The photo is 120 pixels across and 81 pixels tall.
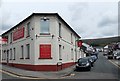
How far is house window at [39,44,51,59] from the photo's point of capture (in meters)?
28.3

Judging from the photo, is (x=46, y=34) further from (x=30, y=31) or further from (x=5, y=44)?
(x=5, y=44)

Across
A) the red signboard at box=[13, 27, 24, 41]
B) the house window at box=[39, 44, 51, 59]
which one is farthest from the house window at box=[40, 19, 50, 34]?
the red signboard at box=[13, 27, 24, 41]

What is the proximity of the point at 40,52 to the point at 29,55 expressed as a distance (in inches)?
→ 86.1

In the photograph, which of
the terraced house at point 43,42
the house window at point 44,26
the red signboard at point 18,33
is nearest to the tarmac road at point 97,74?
the terraced house at point 43,42

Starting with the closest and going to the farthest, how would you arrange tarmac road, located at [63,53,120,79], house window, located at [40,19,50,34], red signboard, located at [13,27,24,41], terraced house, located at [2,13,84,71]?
tarmac road, located at [63,53,120,79], terraced house, located at [2,13,84,71], house window, located at [40,19,50,34], red signboard, located at [13,27,24,41]

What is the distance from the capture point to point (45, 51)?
28.4m

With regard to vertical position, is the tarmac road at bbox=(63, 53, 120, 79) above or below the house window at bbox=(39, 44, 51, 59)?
below

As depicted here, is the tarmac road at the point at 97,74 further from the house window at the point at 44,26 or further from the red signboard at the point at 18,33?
the red signboard at the point at 18,33

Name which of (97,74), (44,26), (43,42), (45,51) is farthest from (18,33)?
(97,74)

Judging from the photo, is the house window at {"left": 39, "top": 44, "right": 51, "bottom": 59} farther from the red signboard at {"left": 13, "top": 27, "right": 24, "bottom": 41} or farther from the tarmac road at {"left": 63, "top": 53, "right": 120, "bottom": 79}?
the red signboard at {"left": 13, "top": 27, "right": 24, "bottom": 41}

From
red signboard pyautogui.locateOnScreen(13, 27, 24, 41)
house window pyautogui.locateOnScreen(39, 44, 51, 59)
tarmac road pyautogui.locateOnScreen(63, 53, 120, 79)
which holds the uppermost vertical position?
red signboard pyautogui.locateOnScreen(13, 27, 24, 41)

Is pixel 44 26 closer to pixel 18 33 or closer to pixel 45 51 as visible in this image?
pixel 45 51

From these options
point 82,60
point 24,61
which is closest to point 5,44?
point 24,61

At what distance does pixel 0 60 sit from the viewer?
4591 cm
